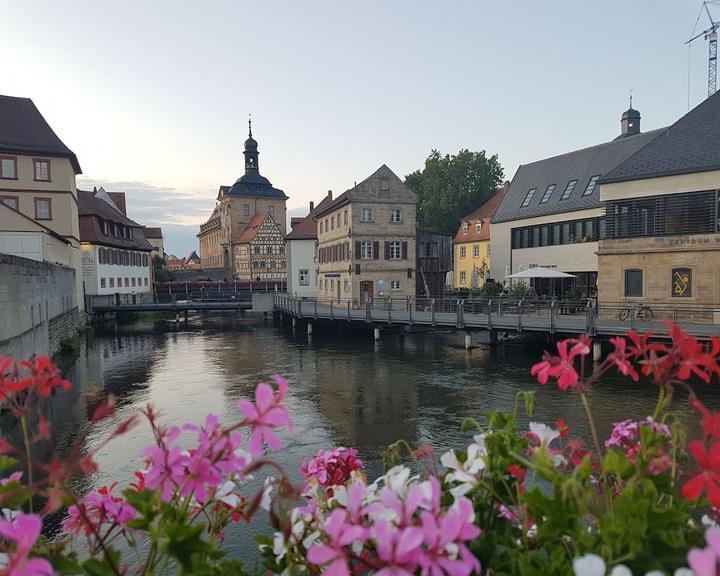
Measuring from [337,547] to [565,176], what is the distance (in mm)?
41353

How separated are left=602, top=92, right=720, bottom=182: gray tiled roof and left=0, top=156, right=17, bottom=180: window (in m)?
38.4

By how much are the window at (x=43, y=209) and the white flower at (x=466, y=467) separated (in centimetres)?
4296

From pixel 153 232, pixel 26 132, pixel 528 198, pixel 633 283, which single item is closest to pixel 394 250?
pixel 528 198

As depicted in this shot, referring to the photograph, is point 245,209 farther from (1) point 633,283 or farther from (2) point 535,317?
(1) point 633,283

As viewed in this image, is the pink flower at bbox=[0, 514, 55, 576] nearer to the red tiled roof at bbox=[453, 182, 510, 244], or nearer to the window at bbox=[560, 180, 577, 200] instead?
the window at bbox=[560, 180, 577, 200]

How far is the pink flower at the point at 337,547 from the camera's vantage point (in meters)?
1.01

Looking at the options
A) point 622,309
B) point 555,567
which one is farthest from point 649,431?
point 622,309

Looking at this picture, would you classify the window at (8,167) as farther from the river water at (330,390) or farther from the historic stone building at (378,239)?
the historic stone building at (378,239)

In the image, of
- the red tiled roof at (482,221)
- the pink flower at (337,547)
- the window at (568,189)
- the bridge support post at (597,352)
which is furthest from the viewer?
the red tiled roof at (482,221)

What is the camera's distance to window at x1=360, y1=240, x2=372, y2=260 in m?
39.4

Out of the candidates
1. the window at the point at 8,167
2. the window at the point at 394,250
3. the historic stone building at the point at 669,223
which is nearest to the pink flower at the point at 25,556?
the historic stone building at the point at 669,223

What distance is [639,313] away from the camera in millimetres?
24156

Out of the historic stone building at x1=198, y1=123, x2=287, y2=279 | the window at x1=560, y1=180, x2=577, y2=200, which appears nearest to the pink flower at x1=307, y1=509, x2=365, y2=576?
the window at x1=560, y1=180, x2=577, y2=200

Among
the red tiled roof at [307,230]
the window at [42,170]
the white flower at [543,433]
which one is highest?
the window at [42,170]
